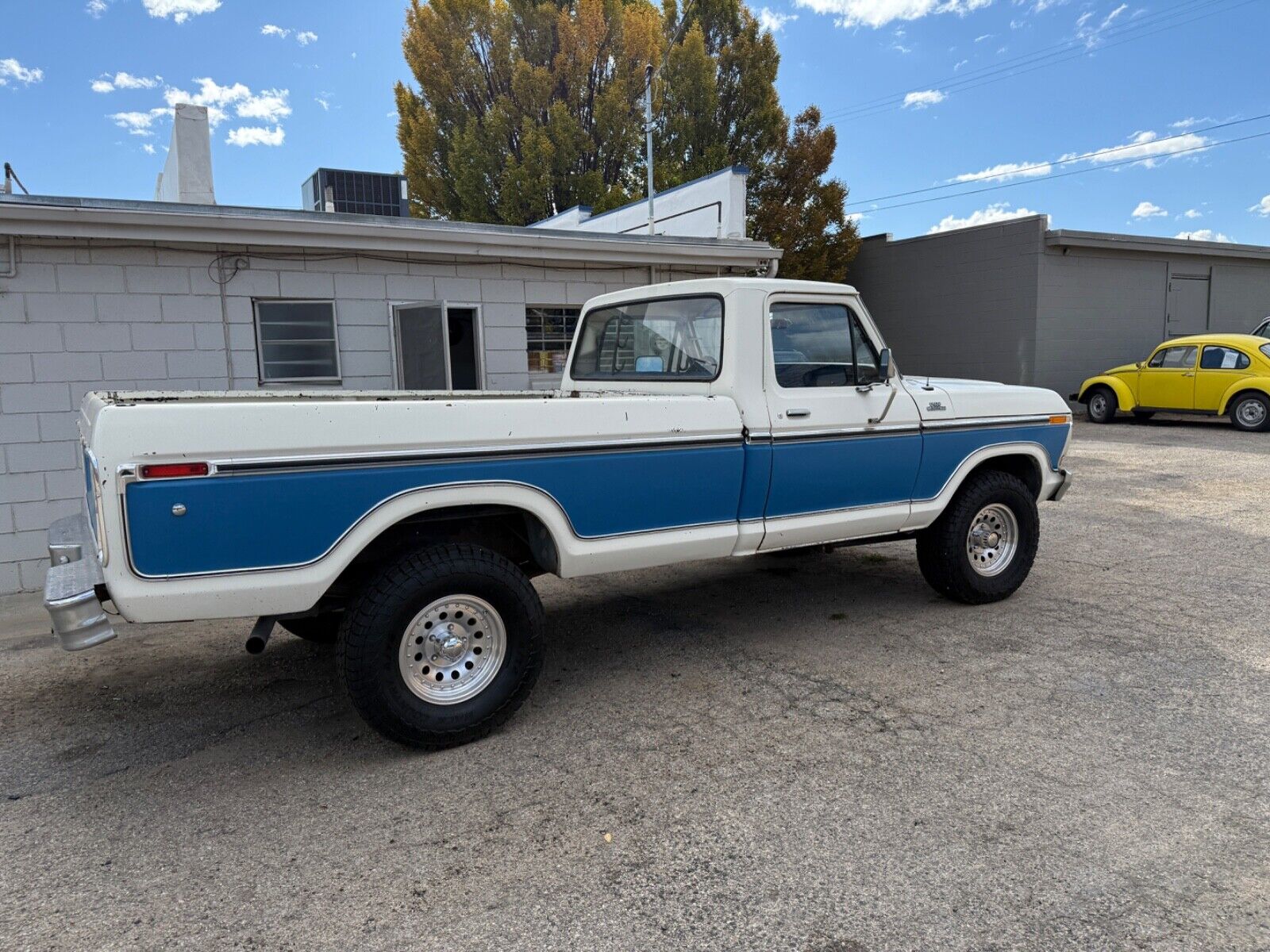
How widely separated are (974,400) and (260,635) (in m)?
4.23

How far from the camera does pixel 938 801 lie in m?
3.21

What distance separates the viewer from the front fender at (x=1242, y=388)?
565 inches

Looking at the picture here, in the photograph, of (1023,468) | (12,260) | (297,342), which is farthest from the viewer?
(297,342)

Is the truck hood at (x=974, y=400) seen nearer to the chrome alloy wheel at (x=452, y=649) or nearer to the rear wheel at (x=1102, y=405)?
the chrome alloy wheel at (x=452, y=649)

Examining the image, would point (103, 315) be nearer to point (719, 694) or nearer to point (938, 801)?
point (719, 694)

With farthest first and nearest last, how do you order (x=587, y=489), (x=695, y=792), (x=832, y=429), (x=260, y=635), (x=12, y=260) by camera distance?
1. (x=12, y=260)
2. (x=832, y=429)
3. (x=587, y=489)
4. (x=260, y=635)
5. (x=695, y=792)

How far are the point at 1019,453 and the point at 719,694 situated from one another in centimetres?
280

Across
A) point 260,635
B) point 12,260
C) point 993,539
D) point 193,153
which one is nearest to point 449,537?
point 260,635

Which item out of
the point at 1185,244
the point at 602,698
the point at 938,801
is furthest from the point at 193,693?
the point at 1185,244

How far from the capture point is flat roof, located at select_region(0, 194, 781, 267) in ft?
21.1

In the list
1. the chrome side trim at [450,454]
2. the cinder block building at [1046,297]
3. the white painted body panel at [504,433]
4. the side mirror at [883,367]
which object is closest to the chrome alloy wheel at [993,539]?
the white painted body panel at [504,433]

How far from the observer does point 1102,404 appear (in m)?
16.8

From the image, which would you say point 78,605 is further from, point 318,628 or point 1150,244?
point 1150,244

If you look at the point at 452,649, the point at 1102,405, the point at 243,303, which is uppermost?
the point at 243,303
